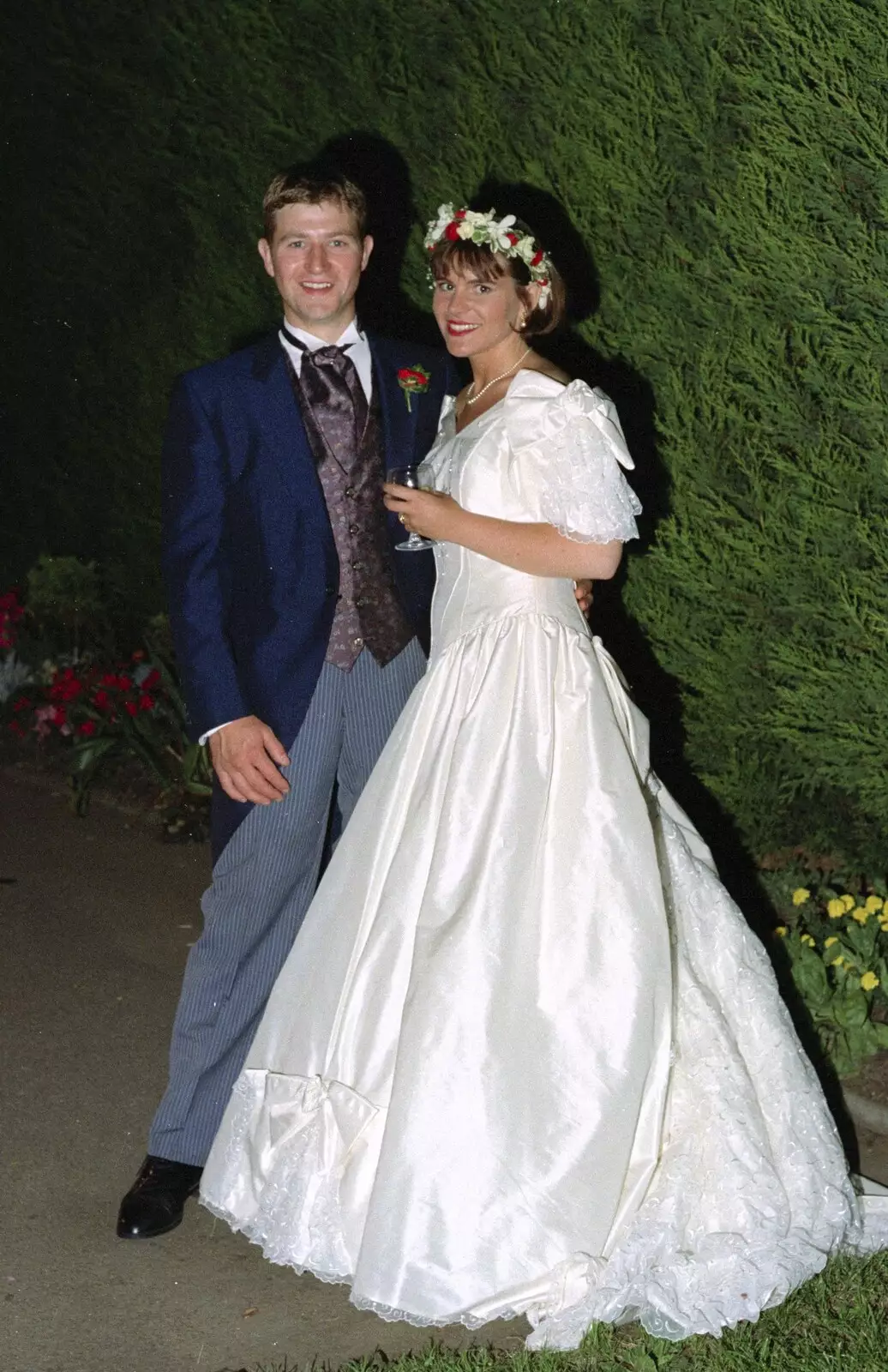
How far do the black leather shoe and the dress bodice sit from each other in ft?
4.13

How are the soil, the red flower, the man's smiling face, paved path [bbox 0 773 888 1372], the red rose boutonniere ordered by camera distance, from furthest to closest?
the red flower < the soil < the red rose boutonniere < the man's smiling face < paved path [bbox 0 773 888 1372]

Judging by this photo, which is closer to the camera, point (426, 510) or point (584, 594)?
point (426, 510)

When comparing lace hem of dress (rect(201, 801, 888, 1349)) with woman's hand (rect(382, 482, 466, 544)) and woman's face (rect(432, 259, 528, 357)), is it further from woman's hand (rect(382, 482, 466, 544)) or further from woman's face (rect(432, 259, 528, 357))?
woman's face (rect(432, 259, 528, 357))

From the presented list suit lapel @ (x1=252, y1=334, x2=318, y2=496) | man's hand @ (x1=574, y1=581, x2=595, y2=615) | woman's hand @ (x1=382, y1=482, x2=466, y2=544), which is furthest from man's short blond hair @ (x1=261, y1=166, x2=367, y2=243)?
man's hand @ (x1=574, y1=581, x2=595, y2=615)

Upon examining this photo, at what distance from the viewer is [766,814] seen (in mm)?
4969

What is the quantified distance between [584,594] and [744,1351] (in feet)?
4.93

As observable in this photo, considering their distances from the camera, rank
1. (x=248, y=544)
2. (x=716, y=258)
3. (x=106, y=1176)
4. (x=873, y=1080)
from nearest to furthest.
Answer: (x=248, y=544)
(x=106, y=1176)
(x=873, y=1080)
(x=716, y=258)

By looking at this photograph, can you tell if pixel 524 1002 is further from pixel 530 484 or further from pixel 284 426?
pixel 284 426

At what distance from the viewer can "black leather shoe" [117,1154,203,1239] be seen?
136 inches

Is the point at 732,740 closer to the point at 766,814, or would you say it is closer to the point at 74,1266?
the point at 766,814

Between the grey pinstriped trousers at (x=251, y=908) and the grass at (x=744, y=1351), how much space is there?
0.69 meters

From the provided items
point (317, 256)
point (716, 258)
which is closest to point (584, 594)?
point (317, 256)

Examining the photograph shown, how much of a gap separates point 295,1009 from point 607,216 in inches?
96.5

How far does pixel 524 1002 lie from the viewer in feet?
9.95
